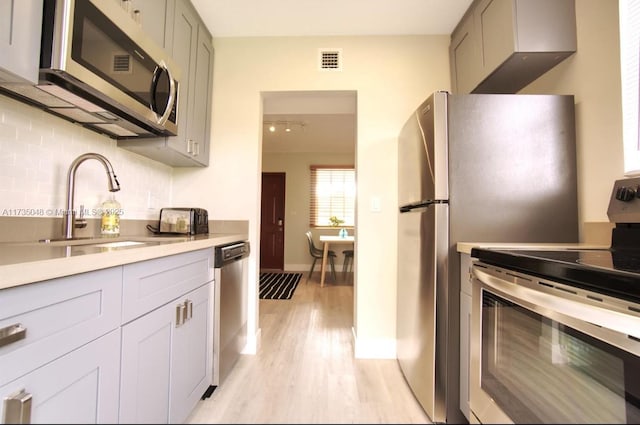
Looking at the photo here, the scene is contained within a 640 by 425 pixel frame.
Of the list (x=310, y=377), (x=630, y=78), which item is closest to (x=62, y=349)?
(x=310, y=377)

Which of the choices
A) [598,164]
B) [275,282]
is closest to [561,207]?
[598,164]

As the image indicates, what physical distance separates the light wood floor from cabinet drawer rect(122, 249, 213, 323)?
0.39 metres

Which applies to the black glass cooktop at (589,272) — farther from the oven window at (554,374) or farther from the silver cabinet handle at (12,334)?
the silver cabinet handle at (12,334)

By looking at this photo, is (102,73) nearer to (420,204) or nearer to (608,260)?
(420,204)

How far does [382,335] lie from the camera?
1.94 m

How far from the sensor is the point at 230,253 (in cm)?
161

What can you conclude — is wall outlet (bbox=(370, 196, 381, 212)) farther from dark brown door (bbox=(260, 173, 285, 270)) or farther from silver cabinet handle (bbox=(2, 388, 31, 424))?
dark brown door (bbox=(260, 173, 285, 270))

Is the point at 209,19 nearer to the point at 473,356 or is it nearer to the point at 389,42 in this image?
the point at 389,42

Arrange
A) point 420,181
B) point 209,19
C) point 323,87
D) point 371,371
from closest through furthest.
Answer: point 420,181, point 371,371, point 209,19, point 323,87

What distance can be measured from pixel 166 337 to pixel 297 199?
4.74 meters

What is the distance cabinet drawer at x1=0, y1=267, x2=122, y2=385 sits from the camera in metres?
0.54

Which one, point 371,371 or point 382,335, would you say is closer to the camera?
point 371,371

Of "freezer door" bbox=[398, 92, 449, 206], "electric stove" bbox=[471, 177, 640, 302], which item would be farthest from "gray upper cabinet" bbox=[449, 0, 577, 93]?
"electric stove" bbox=[471, 177, 640, 302]

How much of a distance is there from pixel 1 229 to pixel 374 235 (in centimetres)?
186
